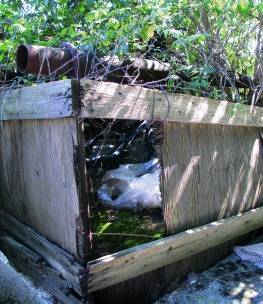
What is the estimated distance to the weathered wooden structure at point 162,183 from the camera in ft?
8.11

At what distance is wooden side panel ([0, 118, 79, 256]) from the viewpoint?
254cm

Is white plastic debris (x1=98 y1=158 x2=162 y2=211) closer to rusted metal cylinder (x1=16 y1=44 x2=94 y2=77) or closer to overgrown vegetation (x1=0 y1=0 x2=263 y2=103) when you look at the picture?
overgrown vegetation (x1=0 y1=0 x2=263 y2=103)

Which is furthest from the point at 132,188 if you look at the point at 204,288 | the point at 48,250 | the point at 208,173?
the point at 48,250

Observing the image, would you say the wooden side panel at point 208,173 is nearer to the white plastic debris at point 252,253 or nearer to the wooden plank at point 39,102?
the white plastic debris at point 252,253

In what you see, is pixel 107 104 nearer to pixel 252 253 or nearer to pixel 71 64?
pixel 71 64

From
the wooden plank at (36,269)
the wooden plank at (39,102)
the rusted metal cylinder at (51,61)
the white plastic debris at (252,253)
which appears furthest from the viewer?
the white plastic debris at (252,253)

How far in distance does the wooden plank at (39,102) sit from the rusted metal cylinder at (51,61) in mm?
160

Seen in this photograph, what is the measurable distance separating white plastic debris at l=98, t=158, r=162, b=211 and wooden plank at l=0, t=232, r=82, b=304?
1.19 meters

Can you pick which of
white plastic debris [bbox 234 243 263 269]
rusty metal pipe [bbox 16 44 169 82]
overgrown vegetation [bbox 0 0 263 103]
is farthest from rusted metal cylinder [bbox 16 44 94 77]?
white plastic debris [bbox 234 243 263 269]

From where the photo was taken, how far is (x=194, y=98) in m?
3.21

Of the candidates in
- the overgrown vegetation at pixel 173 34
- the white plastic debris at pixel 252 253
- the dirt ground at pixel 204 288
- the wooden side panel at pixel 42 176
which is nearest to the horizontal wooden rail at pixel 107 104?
the wooden side panel at pixel 42 176

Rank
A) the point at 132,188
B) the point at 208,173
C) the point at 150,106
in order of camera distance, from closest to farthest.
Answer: the point at 150,106
the point at 208,173
the point at 132,188

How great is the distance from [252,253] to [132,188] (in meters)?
1.58

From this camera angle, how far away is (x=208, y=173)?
352cm
